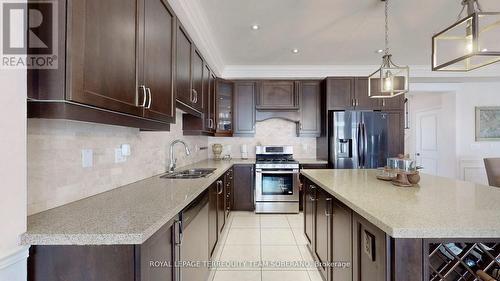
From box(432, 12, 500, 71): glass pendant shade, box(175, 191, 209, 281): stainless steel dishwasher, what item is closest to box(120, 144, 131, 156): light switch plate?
box(175, 191, 209, 281): stainless steel dishwasher

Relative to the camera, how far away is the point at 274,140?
15.9 ft

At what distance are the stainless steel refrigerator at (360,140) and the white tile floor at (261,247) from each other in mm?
1241

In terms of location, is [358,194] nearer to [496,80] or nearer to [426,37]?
[426,37]

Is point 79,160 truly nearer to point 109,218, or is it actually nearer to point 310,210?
point 109,218

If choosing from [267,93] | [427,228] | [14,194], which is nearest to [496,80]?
[267,93]

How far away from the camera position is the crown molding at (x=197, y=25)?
90.4 inches

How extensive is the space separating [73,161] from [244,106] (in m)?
3.39

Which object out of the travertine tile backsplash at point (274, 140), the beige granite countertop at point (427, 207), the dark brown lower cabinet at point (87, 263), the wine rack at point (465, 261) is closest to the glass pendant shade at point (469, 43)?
the beige granite countertop at point (427, 207)

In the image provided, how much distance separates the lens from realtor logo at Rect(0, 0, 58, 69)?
874mm

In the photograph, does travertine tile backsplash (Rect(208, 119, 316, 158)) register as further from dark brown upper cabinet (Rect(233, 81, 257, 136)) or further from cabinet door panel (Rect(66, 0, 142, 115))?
cabinet door panel (Rect(66, 0, 142, 115))

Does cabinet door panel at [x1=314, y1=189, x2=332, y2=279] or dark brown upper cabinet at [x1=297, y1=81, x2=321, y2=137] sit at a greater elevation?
dark brown upper cabinet at [x1=297, y1=81, x2=321, y2=137]

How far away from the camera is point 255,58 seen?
415cm

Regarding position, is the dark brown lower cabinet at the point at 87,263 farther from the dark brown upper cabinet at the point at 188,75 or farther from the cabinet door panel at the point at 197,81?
the cabinet door panel at the point at 197,81

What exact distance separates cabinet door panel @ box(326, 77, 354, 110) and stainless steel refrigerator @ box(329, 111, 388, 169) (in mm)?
251
